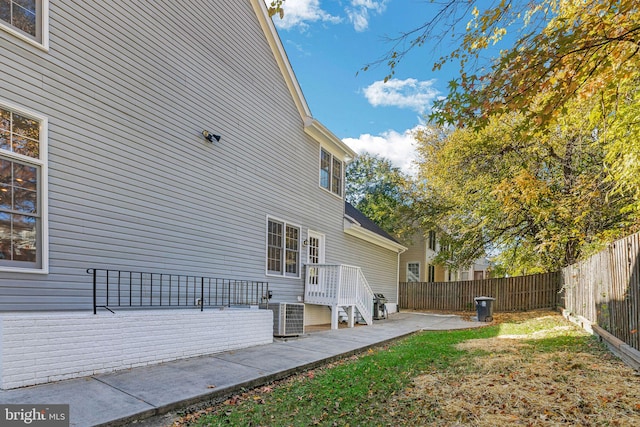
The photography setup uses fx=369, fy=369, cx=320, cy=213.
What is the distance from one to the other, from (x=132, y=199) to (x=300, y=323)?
15.0ft

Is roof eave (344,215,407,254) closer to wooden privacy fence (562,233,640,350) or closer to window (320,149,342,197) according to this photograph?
window (320,149,342,197)

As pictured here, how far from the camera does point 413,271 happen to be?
22.7m

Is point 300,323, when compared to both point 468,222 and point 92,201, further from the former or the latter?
point 468,222

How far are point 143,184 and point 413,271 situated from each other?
19.1 metres

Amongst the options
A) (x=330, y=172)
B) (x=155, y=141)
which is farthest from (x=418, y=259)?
(x=155, y=141)

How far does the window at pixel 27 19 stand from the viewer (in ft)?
15.3

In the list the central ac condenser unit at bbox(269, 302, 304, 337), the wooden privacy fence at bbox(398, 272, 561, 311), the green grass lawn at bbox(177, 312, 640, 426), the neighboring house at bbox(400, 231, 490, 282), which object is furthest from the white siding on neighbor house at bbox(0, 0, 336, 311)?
the neighboring house at bbox(400, 231, 490, 282)

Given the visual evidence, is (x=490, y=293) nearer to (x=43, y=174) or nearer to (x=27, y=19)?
(x=43, y=174)

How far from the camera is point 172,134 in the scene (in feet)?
22.2

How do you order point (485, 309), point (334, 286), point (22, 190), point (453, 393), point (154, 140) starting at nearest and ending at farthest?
point (453, 393)
point (22, 190)
point (154, 140)
point (334, 286)
point (485, 309)

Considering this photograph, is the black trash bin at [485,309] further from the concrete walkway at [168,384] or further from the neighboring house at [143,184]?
the concrete walkway at [168,384]

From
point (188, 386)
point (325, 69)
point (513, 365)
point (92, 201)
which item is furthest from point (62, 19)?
point (513, 365)

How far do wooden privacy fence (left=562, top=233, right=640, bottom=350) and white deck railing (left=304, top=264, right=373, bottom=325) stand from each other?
5.44 metres

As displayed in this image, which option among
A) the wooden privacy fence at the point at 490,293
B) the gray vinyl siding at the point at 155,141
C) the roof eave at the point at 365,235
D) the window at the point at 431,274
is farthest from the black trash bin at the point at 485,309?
the window at the point at 431,274
